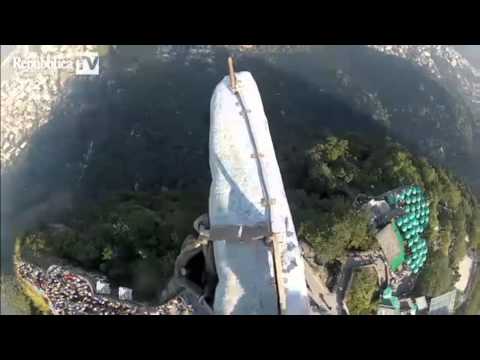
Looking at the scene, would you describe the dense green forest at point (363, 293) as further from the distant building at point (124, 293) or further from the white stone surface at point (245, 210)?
the distant building at point (124, 293)

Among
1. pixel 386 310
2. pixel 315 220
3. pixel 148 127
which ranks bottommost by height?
pixel 386 310

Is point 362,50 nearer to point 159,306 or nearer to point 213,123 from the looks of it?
point 213,123

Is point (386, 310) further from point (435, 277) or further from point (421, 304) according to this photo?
point (435, 277)

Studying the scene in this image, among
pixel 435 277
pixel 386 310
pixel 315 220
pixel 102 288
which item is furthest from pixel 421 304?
pixel 102 288

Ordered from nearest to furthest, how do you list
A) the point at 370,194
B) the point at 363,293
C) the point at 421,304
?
the point at 363,293
the point at 421,304
the point at 370,194

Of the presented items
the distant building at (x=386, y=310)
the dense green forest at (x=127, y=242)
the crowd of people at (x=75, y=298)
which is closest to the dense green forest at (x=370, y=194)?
the distant building at (x=386, y=310)

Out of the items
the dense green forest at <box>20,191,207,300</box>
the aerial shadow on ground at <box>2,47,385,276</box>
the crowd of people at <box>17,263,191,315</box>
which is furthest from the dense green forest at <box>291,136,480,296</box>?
the crowd of people at <box>17,263,191,315</box>
